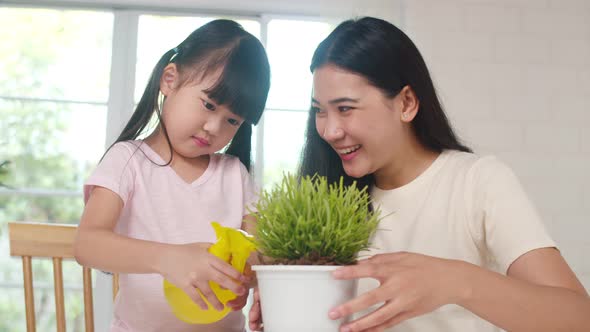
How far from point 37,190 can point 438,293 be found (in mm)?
2913

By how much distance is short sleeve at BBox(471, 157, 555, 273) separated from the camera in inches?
39.6

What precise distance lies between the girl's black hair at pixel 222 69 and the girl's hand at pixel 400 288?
653 mm

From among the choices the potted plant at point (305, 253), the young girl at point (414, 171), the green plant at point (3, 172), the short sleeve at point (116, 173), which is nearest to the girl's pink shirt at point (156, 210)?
the short sleeve at point (116, 173)

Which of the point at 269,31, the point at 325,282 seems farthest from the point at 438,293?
the point at 269,31

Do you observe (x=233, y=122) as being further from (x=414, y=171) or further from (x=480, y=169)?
(x=480, y=169)

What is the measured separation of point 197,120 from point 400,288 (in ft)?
2.26

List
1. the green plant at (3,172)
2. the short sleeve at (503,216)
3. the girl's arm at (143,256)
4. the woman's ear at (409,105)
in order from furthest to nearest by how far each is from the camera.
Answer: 1. the green plant at (3,172)
2. the woman's ear at (409,105)
3. the short sleeve at (503,216)
4. the girl's arm at (143,256)

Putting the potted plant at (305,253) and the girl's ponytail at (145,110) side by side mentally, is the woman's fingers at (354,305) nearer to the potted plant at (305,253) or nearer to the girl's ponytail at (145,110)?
the potted plant at (305,253)

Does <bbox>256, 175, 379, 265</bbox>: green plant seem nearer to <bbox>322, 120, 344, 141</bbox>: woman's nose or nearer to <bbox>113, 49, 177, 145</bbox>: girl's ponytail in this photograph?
<bbox>322, 120, 344, 141</bbox>: woman's nose

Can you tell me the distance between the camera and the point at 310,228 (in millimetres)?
605

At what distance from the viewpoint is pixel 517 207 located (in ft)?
3.45

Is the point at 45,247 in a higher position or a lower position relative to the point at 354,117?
lower

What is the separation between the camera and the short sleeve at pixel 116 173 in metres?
1.11

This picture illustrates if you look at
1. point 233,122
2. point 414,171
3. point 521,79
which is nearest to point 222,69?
point 233,122
